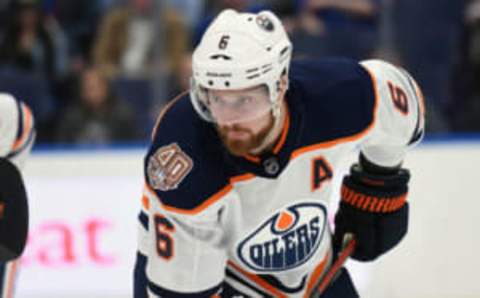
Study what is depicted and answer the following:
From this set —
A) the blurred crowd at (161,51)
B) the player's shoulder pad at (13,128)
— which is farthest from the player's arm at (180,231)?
the blurred crowd at (161,51)

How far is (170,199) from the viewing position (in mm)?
1992

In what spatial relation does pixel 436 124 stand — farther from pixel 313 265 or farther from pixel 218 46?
pixel 218 46

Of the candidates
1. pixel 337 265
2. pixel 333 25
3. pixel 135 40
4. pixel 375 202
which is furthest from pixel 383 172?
pixel 135 40

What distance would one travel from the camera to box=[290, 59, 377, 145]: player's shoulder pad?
215cm

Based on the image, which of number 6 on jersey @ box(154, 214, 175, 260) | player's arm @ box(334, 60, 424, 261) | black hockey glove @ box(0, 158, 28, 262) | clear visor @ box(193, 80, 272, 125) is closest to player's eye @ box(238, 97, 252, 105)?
clear visor @ box(193, 80, 272, 125)

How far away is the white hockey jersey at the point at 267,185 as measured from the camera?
2.02 meters

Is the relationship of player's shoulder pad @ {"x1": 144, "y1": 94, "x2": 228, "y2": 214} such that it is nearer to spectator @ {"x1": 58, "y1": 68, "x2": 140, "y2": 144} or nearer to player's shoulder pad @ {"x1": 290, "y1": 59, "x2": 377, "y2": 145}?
player's shoulder pad @ {"x1": 290, "y1": 59, "x2": 377, "y2": 145}

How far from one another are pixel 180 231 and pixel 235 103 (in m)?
0.29

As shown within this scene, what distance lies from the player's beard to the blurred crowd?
80.8 inches

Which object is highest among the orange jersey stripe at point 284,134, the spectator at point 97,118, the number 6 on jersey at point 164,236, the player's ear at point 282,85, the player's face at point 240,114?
the player's ear at point 282,85


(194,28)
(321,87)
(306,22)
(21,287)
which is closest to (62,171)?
(21,287)

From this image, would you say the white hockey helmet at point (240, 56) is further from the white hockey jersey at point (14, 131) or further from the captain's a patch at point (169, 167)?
the white hockey jersey at point (14, 131)

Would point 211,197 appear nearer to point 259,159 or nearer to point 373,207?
point 259,159

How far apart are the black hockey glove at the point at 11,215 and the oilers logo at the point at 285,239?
49cm
